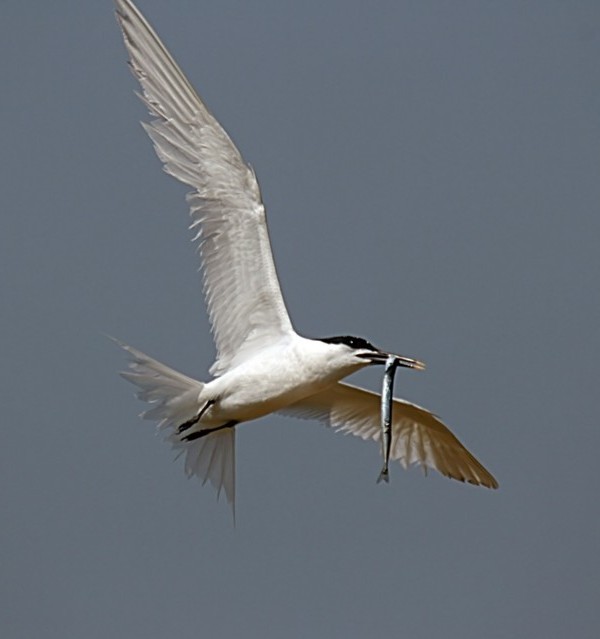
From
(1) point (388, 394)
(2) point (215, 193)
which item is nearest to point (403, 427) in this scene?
(1) point (388, 394)

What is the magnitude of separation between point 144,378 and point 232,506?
113cm

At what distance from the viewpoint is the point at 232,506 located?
36.7 ft

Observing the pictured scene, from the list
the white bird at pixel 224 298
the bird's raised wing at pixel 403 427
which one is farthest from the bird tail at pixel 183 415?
the bird's raised wing at pixel 403 427

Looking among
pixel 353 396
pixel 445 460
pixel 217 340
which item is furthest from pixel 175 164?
pixel 445 460

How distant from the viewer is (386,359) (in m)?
10.4

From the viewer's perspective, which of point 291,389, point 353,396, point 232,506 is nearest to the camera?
point 291,389

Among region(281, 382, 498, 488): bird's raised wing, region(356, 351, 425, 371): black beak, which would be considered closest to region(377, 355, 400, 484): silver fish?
region(356, 351, 425, 371): black beak

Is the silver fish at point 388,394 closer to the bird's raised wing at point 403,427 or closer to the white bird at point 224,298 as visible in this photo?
the white bird at point 224,298

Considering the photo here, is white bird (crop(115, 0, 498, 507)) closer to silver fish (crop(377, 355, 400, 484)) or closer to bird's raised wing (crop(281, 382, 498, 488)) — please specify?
silver fish (crop(377, 355, 400, 484))

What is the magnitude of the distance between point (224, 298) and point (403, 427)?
2.08 m

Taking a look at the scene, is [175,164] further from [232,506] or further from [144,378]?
[232,506]

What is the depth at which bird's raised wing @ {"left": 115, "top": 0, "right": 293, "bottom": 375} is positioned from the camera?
34.8ft

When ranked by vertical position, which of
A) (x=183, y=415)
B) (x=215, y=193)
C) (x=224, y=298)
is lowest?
(x=183, y=415)

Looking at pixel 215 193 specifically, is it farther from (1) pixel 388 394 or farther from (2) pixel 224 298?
(1) pixel 388 394
